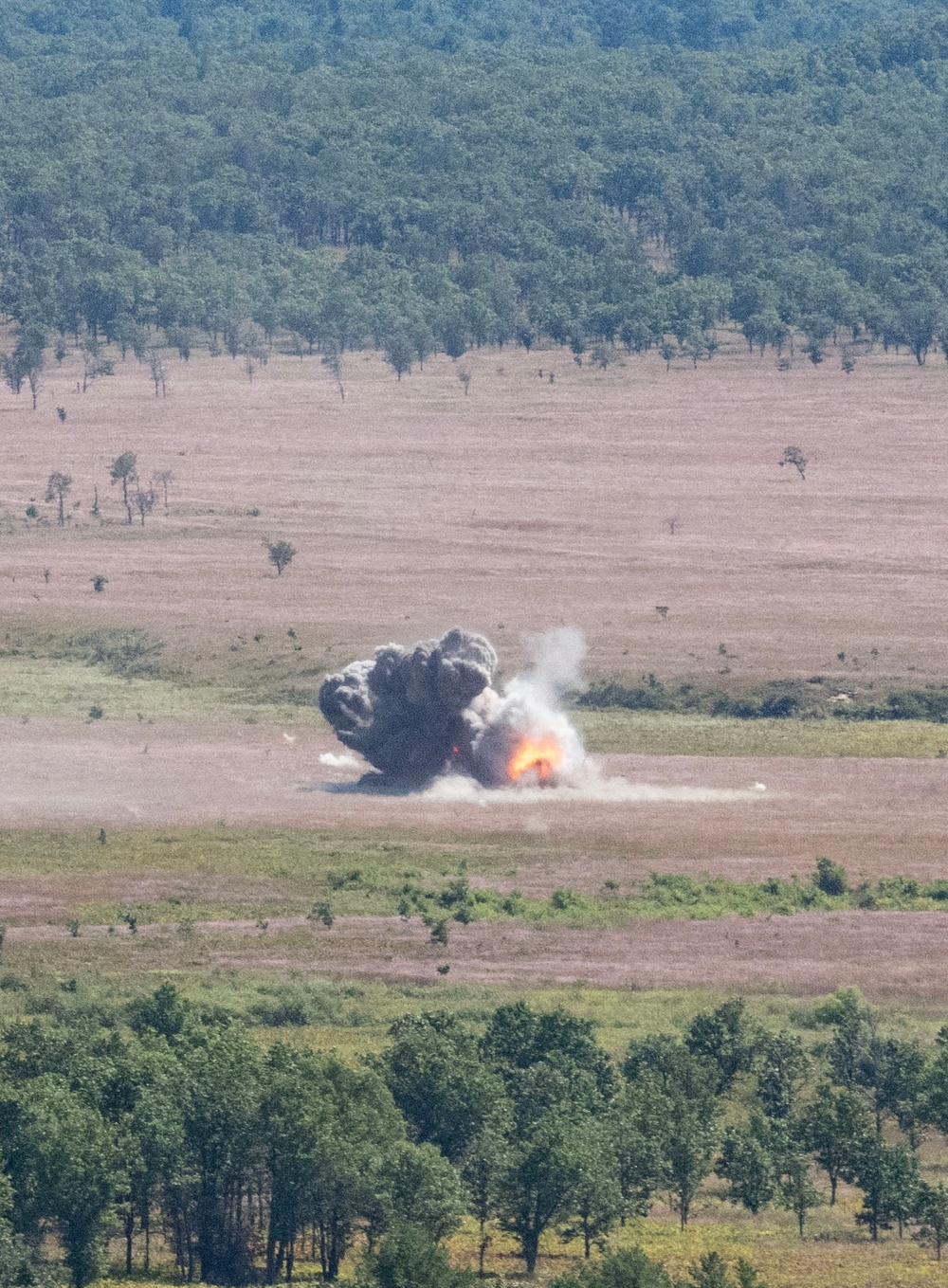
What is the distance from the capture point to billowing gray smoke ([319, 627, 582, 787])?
119125mm

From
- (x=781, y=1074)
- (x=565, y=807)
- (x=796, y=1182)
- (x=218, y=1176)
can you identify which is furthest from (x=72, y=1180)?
(x=565, y=807)

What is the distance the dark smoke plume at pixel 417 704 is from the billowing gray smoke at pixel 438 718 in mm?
48

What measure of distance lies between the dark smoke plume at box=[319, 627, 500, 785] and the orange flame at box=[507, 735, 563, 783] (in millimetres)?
2255

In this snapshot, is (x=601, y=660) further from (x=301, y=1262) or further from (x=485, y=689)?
(x=301, y=1262)

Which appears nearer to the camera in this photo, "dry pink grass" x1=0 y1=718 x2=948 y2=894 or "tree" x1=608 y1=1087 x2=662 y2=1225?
"tree" x1=608 y1=1087 x2=662 y2=1225

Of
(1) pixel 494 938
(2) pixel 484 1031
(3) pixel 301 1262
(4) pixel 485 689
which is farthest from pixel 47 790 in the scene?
(3) pixel 301 1262

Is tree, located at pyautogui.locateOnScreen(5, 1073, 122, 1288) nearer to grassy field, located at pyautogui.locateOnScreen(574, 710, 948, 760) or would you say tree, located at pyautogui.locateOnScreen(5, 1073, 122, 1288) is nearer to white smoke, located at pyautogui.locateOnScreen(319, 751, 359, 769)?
white smoke, located at pyautogui.locateOnScreen(319, 751, 359, 769)

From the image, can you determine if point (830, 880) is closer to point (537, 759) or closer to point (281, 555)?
point (537, 759)

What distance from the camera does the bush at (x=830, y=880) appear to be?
109 meters

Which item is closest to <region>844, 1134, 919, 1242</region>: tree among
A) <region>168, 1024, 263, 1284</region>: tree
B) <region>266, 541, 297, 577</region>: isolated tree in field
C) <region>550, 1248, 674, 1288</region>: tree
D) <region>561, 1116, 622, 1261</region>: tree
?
<region>561, 1116, 622, 1261</region>: tree

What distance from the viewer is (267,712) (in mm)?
148250

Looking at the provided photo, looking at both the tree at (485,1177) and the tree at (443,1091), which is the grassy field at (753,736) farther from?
the tree at (485,1177)

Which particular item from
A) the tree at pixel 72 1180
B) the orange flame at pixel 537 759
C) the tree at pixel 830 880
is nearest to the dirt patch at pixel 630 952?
the tree at pixel 830 880

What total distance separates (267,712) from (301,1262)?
263ft
